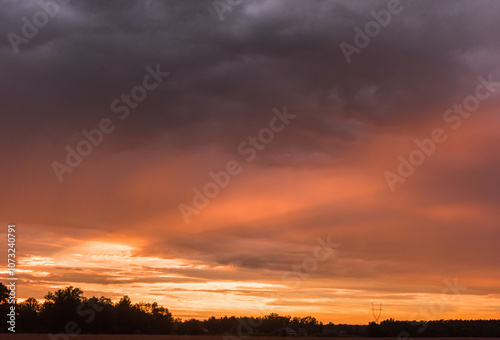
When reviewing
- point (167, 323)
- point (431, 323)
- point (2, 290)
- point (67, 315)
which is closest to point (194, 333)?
point (167, 323)

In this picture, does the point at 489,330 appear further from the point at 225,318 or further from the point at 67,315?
the point at 67,315

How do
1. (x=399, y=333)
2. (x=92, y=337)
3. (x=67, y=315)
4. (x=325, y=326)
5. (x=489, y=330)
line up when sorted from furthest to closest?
(x=325, y=326)
(x=489, y=330)
(x=399, y=333)
(x=67, y=315)
(x=92, y=337)

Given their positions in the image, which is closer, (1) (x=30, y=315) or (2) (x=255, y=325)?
(1) (x=30, y=315)

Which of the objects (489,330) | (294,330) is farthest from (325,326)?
(489,330)

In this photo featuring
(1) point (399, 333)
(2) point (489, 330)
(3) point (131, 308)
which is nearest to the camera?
A: (3) point (131, 308)

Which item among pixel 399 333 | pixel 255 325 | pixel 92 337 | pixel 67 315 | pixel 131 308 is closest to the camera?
pixel 92 337

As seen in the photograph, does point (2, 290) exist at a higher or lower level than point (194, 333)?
higher

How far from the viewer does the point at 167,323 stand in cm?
10412

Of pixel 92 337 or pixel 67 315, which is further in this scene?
pixel 67 315

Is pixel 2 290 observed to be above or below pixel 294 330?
above

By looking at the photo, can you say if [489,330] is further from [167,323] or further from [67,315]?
[67,315]

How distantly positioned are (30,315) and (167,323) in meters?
25.3

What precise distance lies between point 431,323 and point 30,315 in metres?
83.9

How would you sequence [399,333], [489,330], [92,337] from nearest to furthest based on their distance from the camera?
[92,337]
[399,333]
[489,330]
